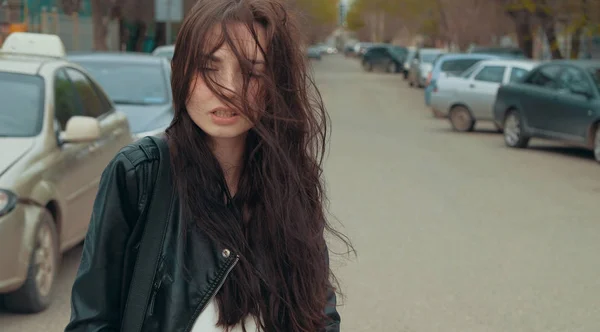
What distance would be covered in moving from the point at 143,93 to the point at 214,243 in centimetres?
909

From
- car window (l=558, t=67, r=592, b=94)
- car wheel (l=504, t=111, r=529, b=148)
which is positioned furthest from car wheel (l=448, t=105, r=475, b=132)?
car window (l=558, t=67, r=592, b=94)

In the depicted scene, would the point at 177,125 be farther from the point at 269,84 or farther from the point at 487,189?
the point at 487,189

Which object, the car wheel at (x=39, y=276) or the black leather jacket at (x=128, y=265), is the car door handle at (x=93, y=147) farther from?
the black leather jacket at (x=128, y=265)

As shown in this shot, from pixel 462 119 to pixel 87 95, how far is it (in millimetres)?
14314

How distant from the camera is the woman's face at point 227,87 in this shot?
6.98 ft

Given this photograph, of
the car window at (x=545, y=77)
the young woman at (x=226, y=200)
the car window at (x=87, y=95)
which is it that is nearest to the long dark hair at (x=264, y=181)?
the young woman at (x=226, y=200)

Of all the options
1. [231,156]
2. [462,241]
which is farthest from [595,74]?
[231,156]

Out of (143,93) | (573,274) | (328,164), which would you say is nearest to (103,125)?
(143,93)

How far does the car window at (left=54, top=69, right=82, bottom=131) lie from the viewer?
7.10 metres

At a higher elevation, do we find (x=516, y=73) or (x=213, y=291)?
(x=213, y=291)

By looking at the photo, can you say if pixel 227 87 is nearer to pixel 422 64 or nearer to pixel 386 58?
pixel 422 64

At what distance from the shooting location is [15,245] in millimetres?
5695

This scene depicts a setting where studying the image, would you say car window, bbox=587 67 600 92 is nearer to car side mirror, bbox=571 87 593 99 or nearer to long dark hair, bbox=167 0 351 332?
car side mirror, bbox=571 87 593 99

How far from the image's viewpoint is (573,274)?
7.50 m
